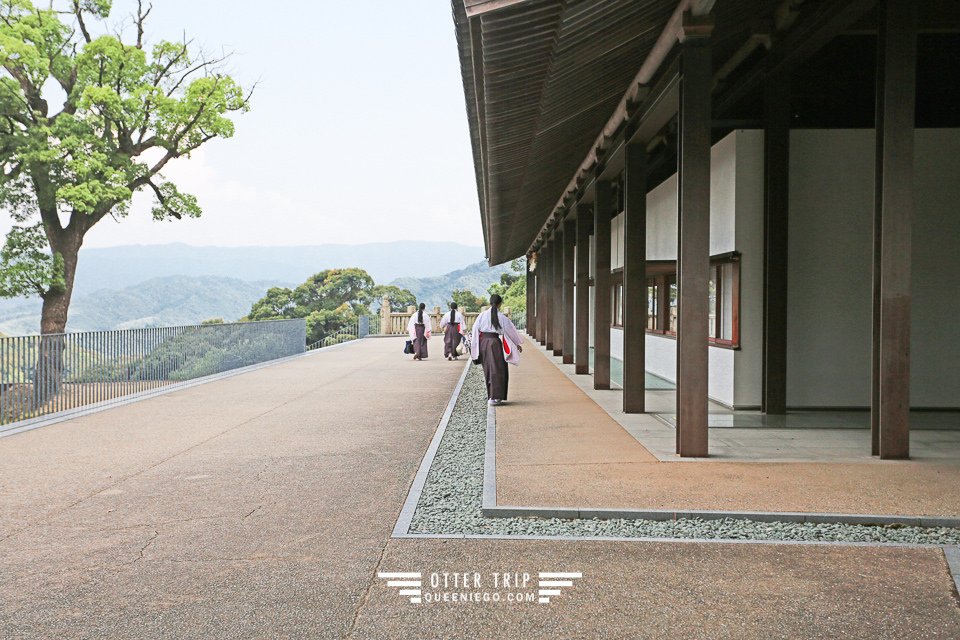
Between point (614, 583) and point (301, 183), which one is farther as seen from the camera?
point (301, 183)

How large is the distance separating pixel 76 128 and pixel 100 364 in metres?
14.1

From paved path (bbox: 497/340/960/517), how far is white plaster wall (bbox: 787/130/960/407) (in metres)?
1.87

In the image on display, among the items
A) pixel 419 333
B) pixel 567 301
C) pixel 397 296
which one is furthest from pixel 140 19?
pixel 397 296

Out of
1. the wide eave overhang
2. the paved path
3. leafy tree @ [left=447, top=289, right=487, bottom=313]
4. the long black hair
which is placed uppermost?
the wide eave overhang

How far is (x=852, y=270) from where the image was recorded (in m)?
8.98

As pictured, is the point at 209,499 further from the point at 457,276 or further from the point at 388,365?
the point at 457,276

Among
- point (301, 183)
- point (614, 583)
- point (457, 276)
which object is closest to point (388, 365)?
point (614, 583)

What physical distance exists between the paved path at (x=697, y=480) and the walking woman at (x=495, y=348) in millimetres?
2492

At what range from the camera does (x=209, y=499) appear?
516 centimetres

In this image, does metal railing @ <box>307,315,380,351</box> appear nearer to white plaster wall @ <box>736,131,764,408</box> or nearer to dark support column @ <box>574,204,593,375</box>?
dark support column @ <box>574,204,593,375</box>

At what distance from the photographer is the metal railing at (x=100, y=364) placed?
901cm

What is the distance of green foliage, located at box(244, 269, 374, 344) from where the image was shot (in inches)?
1891

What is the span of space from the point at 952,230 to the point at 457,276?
143 meters

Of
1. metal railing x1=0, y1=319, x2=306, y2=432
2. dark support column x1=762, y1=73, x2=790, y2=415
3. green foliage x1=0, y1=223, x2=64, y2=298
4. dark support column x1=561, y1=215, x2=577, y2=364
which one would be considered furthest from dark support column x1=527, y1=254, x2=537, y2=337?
dark support column x1=762, y1=73, x2=790, y2=415
